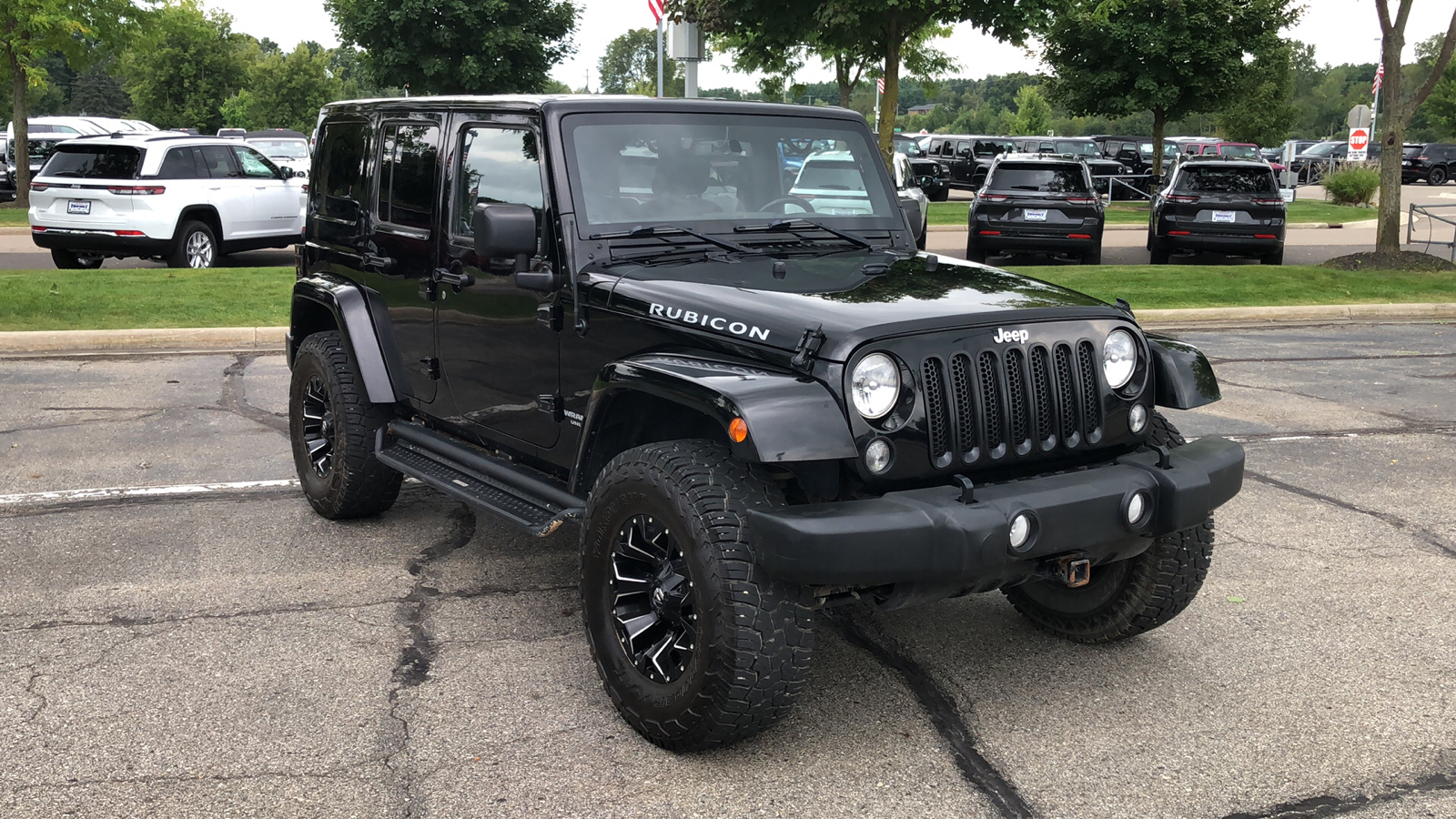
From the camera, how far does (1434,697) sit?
4148mm

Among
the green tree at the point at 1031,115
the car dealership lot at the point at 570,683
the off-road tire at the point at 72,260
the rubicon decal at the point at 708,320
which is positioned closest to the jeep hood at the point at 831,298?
the rubicon decal at the point at 708,320

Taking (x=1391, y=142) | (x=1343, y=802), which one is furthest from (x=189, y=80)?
(x=1343, y=802)

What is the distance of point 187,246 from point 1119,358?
1443 cm

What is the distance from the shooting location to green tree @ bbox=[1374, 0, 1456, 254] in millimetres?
15547

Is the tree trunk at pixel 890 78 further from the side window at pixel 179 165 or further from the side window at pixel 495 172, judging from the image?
the side window at pixel 495 172

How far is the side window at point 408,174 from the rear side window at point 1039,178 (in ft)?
42.5

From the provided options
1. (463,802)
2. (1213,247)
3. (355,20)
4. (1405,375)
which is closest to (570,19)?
(355,20)

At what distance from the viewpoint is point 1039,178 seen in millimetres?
17484

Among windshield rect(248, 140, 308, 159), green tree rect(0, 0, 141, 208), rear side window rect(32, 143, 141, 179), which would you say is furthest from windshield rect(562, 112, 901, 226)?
windshield rect(248, 140, 308, 159)

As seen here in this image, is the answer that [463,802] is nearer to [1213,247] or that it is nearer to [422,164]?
[422,164]

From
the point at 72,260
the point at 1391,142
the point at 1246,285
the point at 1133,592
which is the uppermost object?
the point at 1391,142

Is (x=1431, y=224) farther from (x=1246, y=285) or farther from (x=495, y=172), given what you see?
(x=495, y=172)

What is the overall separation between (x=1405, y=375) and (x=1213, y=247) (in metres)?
7.67

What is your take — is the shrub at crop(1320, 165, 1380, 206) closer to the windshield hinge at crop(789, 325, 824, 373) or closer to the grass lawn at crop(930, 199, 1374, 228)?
the grass lawn at crop(930, 199, 1374, 228)
